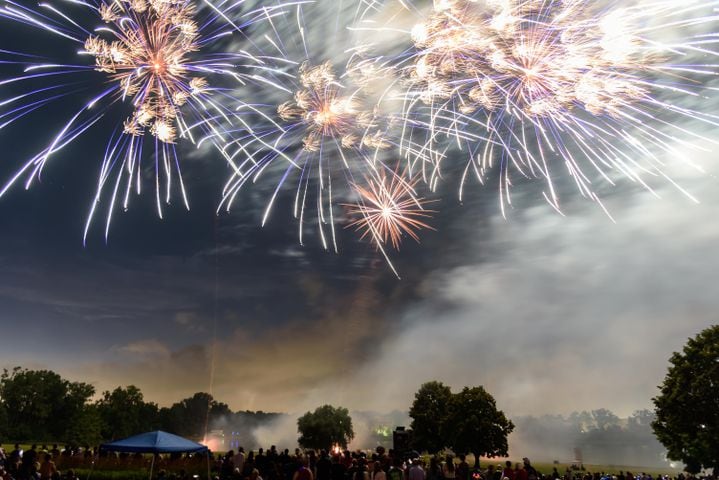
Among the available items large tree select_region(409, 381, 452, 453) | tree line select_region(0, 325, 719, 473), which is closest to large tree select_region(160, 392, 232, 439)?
tree line select_region(0, 325, 719, 473)

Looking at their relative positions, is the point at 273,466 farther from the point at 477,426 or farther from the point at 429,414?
the point at 429,414

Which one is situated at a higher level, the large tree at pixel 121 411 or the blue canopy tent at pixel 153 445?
the large tree at pixel 121 411

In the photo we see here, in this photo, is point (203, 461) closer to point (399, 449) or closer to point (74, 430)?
point (399, 449)

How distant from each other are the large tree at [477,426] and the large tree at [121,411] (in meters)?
87.1

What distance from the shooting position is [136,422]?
4924 inches

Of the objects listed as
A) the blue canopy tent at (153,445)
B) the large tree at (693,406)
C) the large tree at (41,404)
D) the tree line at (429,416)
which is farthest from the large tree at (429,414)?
the large tree at (41,404)

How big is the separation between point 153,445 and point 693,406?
39.2 m

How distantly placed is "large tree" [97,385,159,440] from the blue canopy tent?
4430 inches

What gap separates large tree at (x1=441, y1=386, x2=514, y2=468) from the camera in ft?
208

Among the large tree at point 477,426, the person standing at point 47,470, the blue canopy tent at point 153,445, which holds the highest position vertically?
the large tree at point 477,426

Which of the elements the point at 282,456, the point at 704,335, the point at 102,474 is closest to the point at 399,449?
the point at 282,456

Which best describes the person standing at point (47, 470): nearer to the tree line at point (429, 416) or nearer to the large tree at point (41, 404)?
the tree line at point (429, 416)

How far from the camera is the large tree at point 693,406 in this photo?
1432 inches

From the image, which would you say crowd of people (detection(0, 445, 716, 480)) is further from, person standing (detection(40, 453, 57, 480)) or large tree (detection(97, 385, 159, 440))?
large tree (detection(97, 385, 159, 440))
